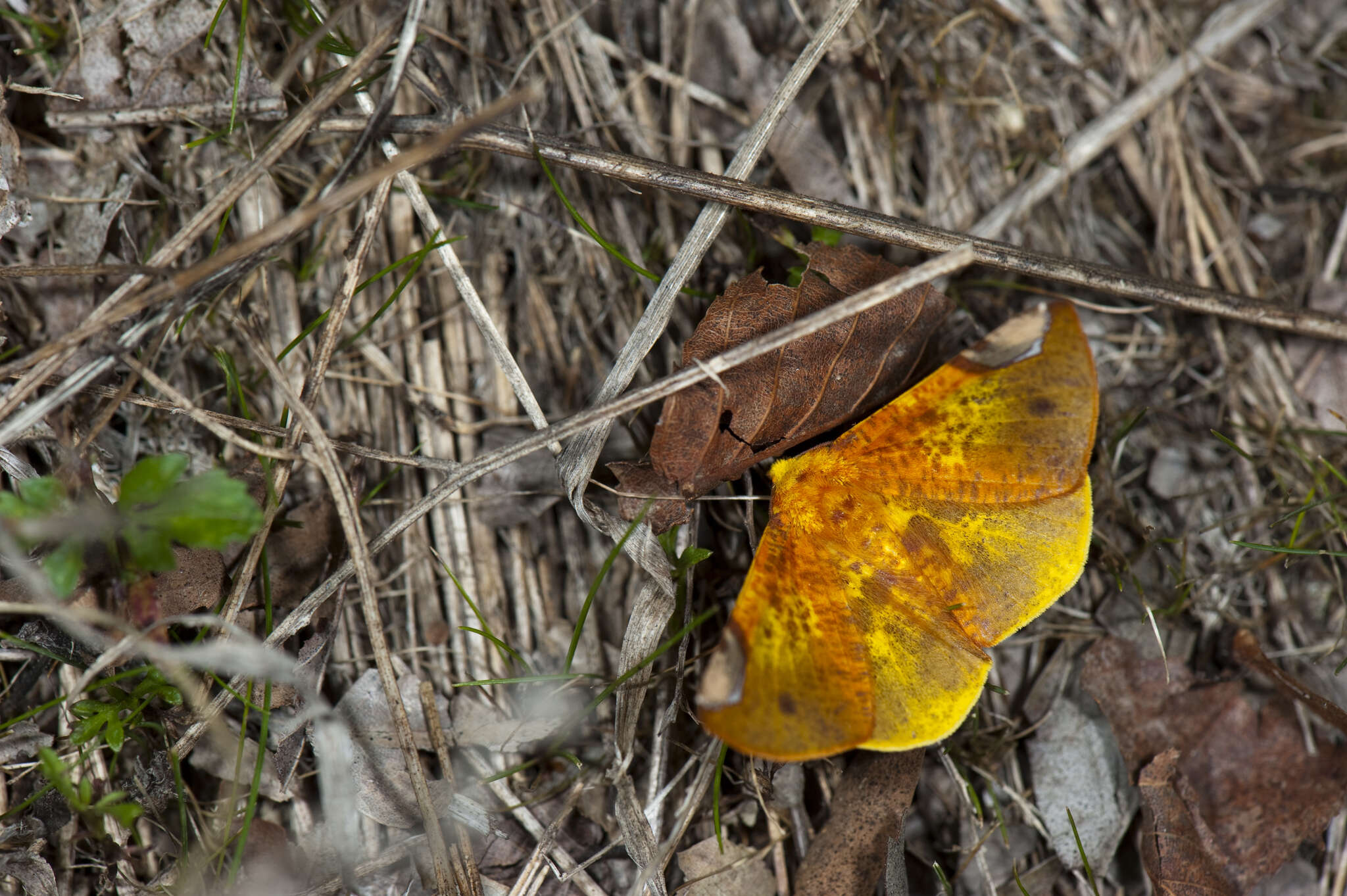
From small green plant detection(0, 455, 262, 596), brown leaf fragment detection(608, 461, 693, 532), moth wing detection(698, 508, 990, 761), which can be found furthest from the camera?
brown leaf fragment detection(608, 461, 693, 532)

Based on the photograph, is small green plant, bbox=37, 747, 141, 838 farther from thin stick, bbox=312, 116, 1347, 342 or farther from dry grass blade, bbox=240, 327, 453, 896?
thin stick, bbox=312, 116, 1347, 342

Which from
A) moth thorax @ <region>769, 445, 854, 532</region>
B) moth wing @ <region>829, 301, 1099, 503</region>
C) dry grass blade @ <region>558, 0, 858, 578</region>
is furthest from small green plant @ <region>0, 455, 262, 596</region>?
moth wing @ <region>829, 301, 1099, 503</region>

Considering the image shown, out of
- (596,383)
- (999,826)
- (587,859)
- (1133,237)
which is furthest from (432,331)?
(1133,237)

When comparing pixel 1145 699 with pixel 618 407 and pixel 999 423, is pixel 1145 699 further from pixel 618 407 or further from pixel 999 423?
pixel 618 407

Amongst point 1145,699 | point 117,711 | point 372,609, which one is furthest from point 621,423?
point 1145,699

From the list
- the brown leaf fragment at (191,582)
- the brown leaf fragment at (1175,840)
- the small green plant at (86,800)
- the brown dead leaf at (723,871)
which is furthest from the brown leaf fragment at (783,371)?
the small green plant at (86,800)

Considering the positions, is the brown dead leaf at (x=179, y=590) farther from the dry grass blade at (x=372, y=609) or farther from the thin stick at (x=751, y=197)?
the thin stick at (x=751, y=197)

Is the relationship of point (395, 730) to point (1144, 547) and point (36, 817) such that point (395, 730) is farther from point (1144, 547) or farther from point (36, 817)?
point (1144, 547)
